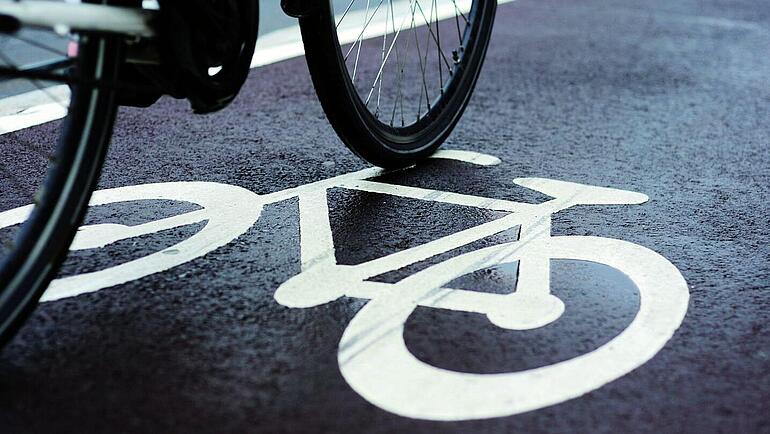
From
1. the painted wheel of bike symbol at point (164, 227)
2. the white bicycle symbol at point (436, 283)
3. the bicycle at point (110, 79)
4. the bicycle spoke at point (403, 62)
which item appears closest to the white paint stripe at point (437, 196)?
the white bicycle symbol at point (436, 283)

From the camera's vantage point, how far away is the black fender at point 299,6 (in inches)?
122

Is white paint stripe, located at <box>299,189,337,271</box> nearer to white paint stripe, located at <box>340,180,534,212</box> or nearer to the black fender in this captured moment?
white paint stripe, located at <box>340,180,534,212</box>

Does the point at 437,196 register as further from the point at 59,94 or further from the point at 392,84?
the point at 59,94

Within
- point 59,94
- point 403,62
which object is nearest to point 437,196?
point 403,62

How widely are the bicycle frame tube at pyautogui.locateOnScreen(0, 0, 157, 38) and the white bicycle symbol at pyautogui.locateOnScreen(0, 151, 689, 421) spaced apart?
78 cm

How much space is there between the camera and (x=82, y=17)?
219cm

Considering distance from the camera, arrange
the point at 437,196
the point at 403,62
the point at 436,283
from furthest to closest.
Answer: the point at 403,62 → the point at 437,196 → the point at 436,283

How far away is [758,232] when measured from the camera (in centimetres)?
328

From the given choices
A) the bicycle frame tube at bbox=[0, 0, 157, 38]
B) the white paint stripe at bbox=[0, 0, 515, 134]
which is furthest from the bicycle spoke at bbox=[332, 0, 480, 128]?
the bicycle frame tube at bbox=[0, 0, 157, 38]

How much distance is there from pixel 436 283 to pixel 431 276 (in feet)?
0.17

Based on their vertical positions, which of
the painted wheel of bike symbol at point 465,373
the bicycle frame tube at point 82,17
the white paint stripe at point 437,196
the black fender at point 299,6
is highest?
the bicycle frame tube at point 82,17

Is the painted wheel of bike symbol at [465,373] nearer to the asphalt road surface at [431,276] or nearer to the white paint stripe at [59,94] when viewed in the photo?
the asphalt road surface at [431,276]

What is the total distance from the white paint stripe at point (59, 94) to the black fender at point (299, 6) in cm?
75

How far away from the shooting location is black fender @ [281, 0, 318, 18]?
10.2ft
